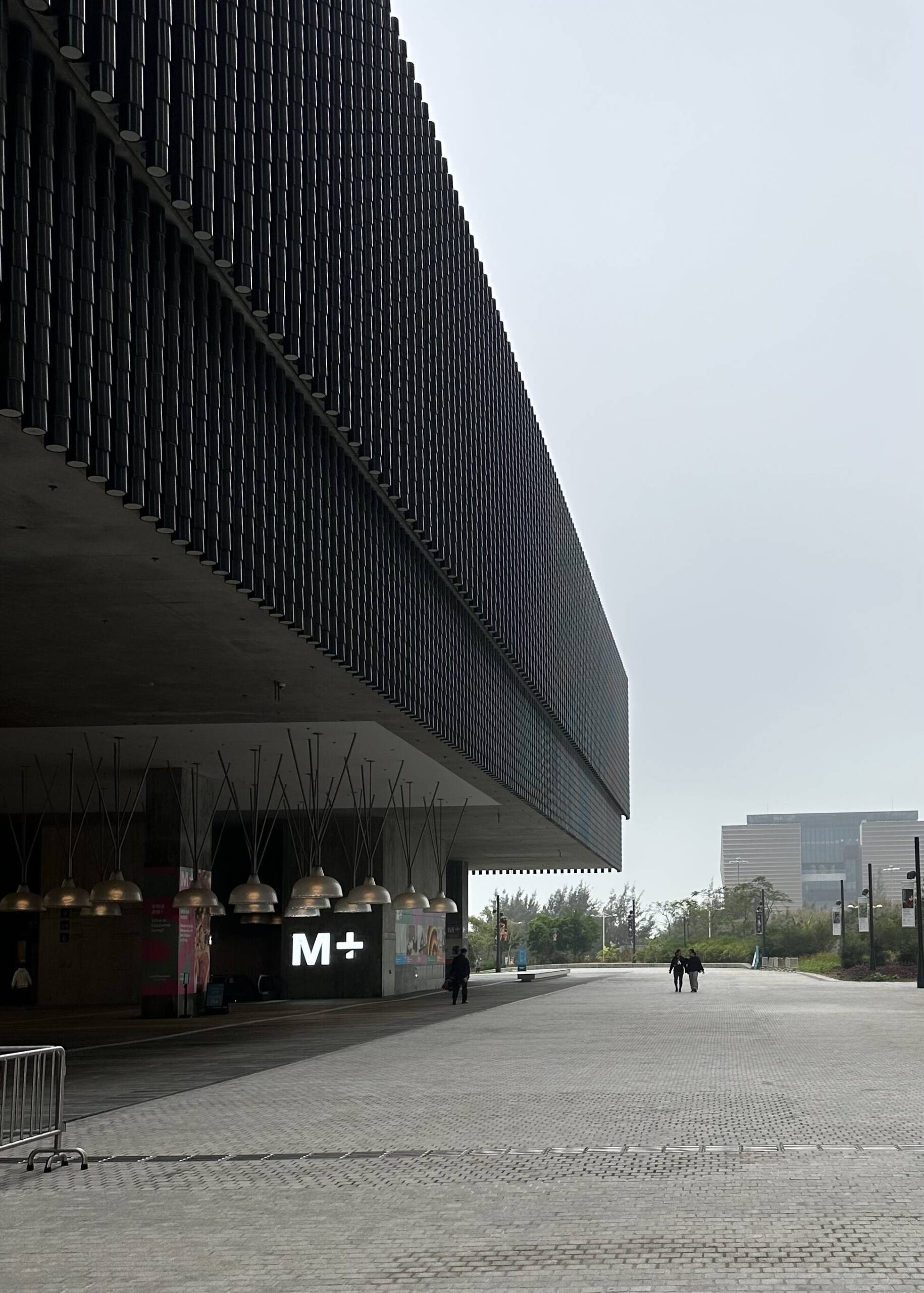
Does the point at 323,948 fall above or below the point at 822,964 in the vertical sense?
above

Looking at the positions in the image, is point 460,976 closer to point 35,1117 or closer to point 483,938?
point 35,1117

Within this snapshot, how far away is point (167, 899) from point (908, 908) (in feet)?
99.7

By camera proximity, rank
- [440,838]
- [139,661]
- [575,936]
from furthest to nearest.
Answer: [575,936], [440,838], [139,661]

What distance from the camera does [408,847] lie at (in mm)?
45031

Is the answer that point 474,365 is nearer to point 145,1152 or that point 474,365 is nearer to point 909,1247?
point 145,1152

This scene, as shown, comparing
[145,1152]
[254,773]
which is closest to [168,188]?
[145,1152]

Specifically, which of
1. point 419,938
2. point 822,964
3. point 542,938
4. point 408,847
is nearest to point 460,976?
point 408,847

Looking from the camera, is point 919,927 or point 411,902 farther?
point 919,927

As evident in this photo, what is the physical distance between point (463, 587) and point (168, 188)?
1647 centimetres

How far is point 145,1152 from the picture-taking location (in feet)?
39.6

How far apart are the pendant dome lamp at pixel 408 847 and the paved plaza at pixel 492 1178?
968cm

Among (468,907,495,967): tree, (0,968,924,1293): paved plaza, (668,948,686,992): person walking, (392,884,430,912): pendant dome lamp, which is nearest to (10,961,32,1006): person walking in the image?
(392,884,430,912): pendant dome lamp

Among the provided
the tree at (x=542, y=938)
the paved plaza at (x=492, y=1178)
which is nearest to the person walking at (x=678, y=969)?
the paved plaza at (x=492, y=1178)

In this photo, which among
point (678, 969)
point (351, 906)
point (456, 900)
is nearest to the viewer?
point (351, 906)
